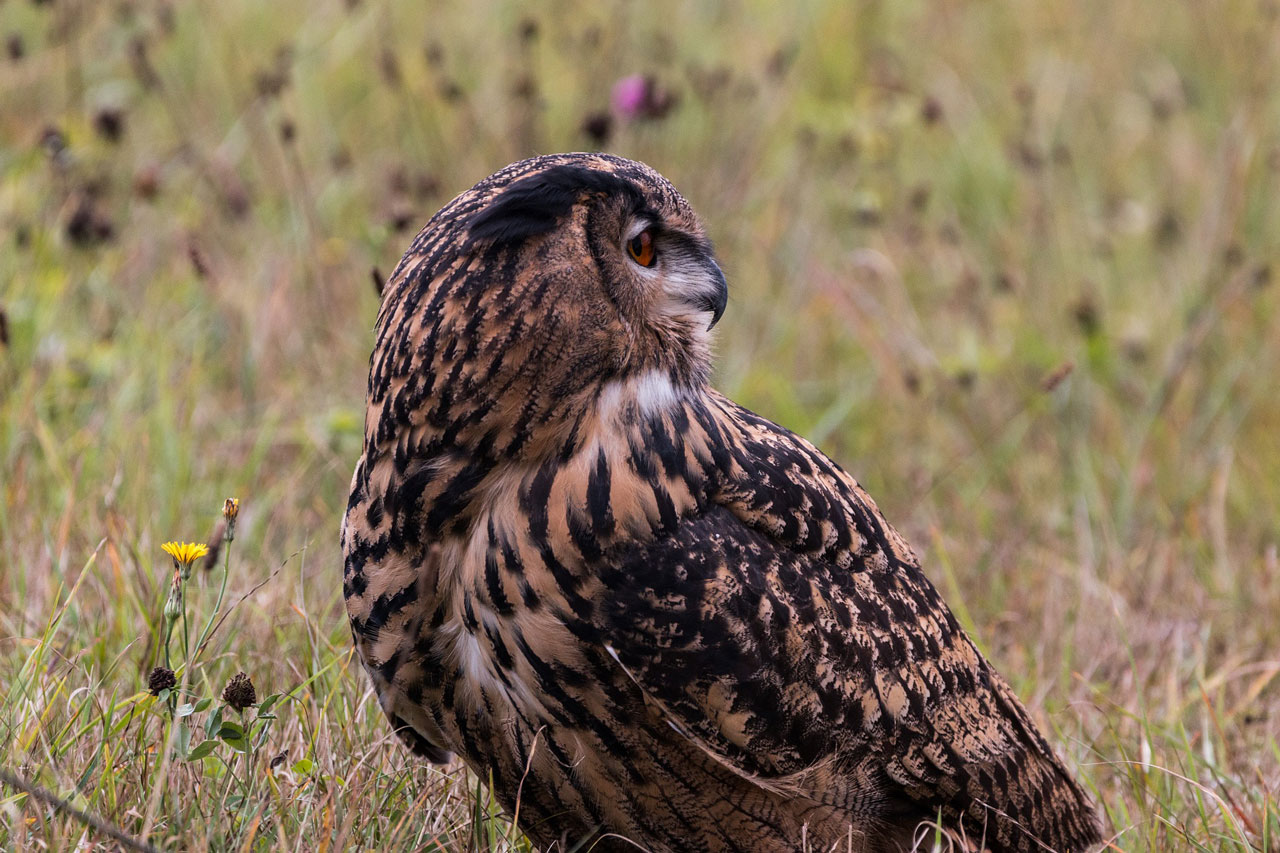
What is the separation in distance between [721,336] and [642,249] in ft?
2.27

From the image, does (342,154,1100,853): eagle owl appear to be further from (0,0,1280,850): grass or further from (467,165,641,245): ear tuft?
(0,0,1280,850): grass

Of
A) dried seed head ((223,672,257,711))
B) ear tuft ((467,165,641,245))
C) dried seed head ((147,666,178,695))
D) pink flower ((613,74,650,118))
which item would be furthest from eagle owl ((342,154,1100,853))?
pink flower ((613,74,650,118))

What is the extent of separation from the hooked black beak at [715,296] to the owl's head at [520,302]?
22cm

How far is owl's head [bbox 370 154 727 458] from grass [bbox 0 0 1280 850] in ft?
1.75

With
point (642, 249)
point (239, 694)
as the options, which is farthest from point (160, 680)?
point (642, 249)

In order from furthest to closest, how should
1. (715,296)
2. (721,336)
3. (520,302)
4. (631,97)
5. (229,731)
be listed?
1. (631,97)
2. (721,336)
3. (715,296)
4. (229,731)
5. (520,302)

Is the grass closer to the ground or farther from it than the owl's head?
closer to the ground

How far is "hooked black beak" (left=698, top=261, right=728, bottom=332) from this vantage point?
2.74 metres

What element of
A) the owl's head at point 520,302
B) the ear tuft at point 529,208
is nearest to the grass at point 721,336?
the owl's head at point 520,302

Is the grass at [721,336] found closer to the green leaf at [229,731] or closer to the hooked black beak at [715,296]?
the green leaf at [229,731]

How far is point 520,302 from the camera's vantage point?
7.73 ft

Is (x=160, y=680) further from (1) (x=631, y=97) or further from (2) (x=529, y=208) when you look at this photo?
(1) (x=631, y=97)

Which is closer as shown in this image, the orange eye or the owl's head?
the owl's head

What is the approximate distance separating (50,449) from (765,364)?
2.59 m
